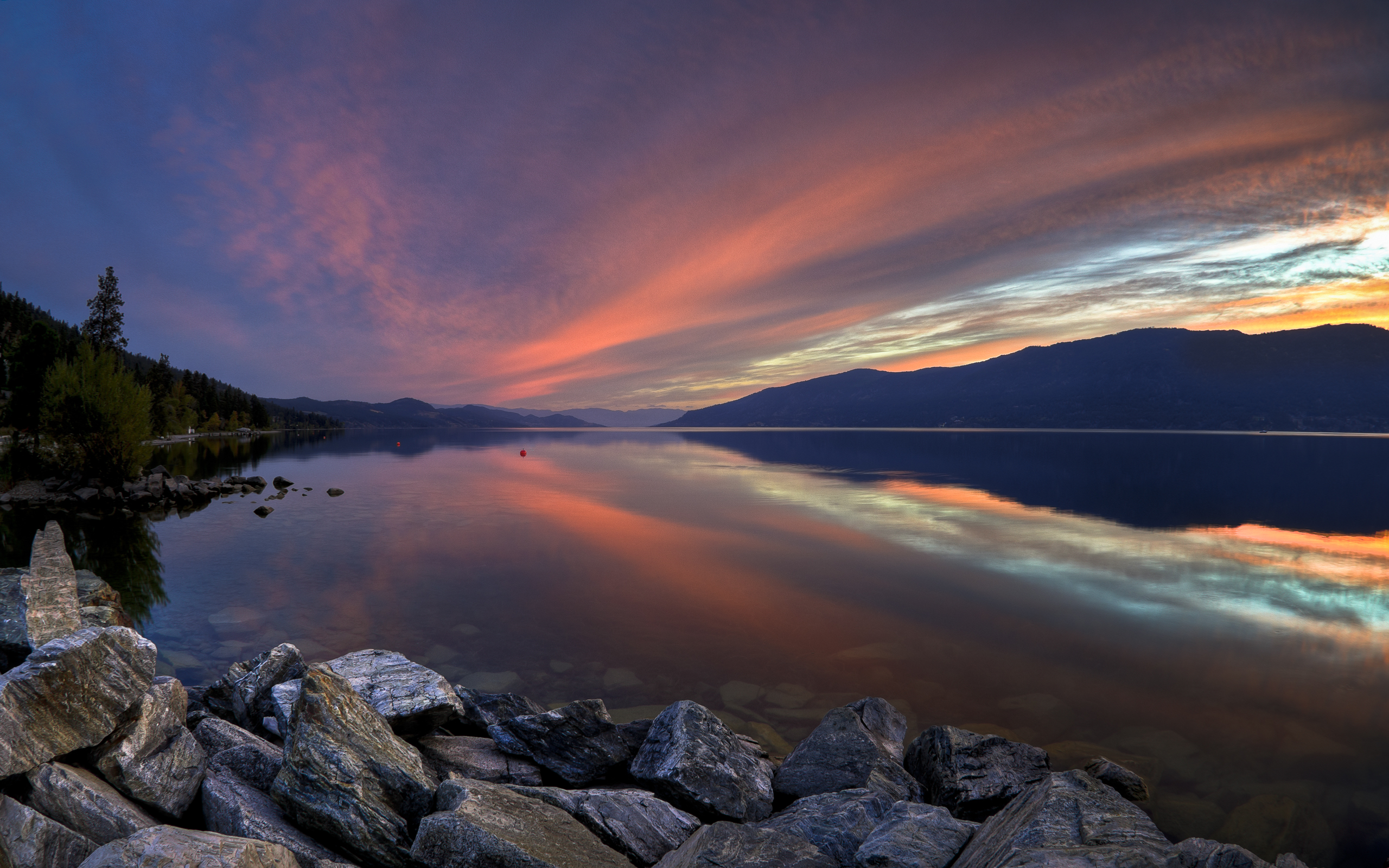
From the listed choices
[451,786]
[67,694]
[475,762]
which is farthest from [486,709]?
[67,694]

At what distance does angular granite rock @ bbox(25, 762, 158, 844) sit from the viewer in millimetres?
5457

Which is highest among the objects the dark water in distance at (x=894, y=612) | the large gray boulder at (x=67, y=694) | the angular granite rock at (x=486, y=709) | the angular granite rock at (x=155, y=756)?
the large gray boulder at (x=67, y=694)

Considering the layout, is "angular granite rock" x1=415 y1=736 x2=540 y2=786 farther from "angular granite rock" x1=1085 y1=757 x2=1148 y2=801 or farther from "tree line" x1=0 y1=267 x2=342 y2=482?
"tree line" x1=0 y1=267 x2=342 y2=482

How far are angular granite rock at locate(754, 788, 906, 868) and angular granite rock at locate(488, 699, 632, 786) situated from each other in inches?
98.5

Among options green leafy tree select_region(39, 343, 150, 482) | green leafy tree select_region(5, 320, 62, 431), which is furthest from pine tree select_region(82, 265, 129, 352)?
green leafy tree select_region(39, 343, 150, 482)

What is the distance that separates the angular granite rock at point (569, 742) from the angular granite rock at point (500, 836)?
194cm

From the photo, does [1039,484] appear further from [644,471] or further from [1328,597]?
[644,471]

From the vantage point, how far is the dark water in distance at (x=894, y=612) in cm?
1177

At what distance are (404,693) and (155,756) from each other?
304 cm

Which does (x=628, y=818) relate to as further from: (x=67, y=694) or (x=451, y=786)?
(x=67, y=694)

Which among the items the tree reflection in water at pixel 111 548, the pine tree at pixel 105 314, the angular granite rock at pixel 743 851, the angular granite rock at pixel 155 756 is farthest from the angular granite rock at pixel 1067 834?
the pine tree at pixel 105 314

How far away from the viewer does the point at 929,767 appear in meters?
9.40

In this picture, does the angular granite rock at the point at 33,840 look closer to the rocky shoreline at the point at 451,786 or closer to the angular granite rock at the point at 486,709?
the rocky shoreline at the point at 451,786

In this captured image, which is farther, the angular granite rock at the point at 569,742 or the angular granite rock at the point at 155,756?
the angular granite rock at the point at 569,742
